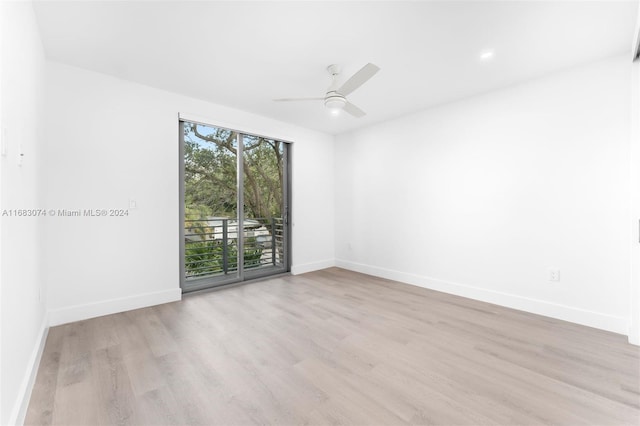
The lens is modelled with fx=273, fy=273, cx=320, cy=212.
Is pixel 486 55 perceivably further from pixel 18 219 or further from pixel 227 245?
pixel 227 245

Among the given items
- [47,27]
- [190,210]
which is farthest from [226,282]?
[47,27]

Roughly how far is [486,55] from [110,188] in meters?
3.93

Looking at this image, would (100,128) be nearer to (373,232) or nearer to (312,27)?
(312,27)

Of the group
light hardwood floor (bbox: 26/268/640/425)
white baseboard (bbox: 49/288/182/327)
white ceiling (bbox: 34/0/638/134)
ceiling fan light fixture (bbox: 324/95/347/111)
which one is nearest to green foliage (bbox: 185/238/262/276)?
white baseboard (bbox: 49/288/182/327)

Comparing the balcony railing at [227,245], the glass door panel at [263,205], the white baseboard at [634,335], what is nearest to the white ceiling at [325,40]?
the glass door panel at [263,205]

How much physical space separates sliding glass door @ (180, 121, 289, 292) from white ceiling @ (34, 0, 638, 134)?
887mm

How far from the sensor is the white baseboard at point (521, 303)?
2496 millimetres

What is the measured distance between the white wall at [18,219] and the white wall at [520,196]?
3891 mm

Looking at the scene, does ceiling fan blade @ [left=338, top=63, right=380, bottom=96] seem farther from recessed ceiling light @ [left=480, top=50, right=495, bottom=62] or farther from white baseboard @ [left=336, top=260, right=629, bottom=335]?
white baseboard @ [left=336, top=260, right=629, bottom=335]

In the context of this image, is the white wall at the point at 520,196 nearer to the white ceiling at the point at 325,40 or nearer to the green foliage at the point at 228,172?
the white ceiling at the point at 325,40

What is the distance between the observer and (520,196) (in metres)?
3.01

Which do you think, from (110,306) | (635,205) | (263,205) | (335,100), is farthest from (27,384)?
(635,205)

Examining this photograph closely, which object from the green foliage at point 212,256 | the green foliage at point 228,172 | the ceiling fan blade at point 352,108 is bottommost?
the green foliage at point 212,256

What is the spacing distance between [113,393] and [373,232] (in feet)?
12.1
